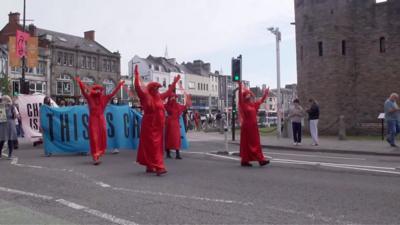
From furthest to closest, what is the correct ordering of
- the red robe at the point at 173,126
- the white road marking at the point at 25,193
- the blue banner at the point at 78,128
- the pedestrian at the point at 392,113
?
the pedestrian at the point at 392,113
the blue banner at the point at 78,128
the red robe at the point at 173,126
the white road marking at the point at 25,193

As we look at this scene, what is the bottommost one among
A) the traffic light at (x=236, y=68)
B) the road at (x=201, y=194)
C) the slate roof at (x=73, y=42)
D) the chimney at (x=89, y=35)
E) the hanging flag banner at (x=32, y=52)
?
the road at (x=201, y=194)

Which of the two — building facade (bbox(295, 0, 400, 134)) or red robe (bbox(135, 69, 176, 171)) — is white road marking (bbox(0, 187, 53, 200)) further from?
building facade (bbox(295, 0, 400, 134))

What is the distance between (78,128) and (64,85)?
2340 inches

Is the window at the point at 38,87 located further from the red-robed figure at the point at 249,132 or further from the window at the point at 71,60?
the red-robed figure at the point at 249,132

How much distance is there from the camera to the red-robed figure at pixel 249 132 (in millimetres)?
11656

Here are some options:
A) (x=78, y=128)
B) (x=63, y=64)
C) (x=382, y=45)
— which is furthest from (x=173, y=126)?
(x=63, y=64)

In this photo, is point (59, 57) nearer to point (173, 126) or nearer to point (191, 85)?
point (191, 85)

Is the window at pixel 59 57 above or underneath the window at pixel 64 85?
above

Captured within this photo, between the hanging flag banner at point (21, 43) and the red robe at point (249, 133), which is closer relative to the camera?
the red robe at point (249, 133)

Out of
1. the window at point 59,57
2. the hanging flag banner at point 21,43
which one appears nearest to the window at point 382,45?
the hanging flag banner at point 21,43

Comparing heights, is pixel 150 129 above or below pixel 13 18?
below

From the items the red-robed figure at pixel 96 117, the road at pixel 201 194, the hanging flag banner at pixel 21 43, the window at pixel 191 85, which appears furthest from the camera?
the window at pixel 191 85

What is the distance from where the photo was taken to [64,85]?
72312 millimetres

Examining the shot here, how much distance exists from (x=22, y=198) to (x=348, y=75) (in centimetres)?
2955
